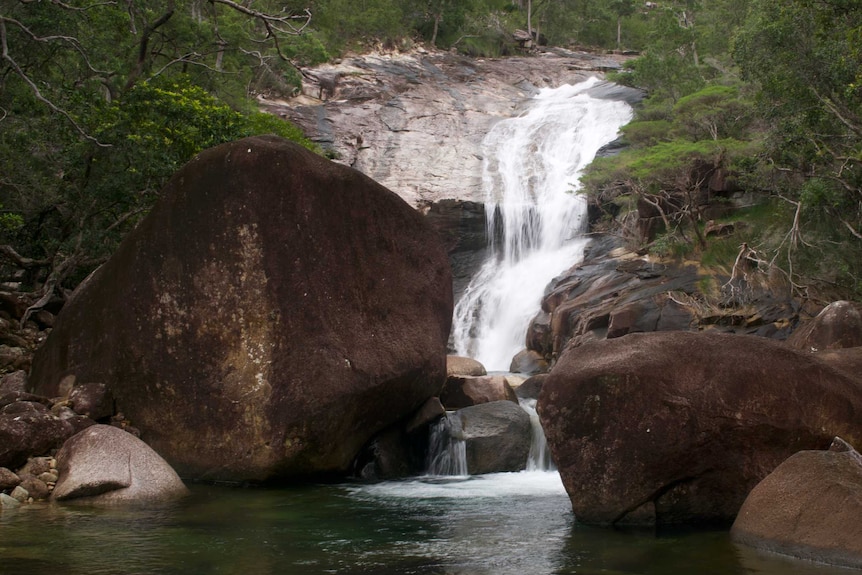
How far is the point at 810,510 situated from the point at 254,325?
7215 millimetres

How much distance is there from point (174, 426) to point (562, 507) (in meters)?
5.37

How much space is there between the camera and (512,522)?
9.49 m

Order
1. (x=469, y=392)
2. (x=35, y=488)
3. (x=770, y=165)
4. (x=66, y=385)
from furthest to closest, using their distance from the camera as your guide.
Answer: (x=770, y=165) < (x=469, y=392) < (x=66, y=385) < (x=35, y=488)

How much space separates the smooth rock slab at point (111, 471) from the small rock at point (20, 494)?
31 centimetres

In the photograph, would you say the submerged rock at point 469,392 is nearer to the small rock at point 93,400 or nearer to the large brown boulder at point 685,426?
the small rock at point 93,400

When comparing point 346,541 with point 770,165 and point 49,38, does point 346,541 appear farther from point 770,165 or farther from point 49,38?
point 770,165

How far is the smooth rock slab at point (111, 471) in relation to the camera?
10.0 metres

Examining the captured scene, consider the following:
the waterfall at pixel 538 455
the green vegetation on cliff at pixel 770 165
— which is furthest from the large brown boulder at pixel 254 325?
the green vegetation on cliff at pixel 770 165

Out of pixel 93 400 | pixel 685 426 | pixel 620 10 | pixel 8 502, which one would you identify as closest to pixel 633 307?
pixel 685 426

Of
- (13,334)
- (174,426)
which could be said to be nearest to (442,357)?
(174,426)

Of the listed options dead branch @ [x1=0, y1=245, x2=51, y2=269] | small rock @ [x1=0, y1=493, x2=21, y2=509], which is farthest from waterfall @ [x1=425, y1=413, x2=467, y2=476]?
dead branch @ [x1=0, y1=245, x2=51, y2=269]

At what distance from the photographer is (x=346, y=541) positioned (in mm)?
8484

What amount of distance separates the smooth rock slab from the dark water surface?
348 millimetres

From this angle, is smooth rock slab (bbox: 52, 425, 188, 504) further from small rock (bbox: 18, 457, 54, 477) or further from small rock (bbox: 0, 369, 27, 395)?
small rock (bbox: 0, 369, 27, 395)
